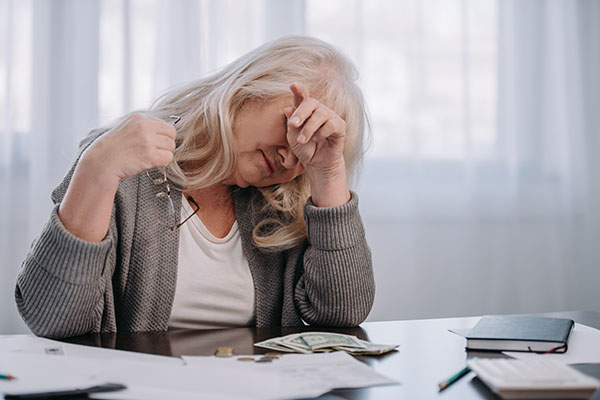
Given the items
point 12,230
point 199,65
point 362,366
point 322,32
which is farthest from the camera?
point 322,32

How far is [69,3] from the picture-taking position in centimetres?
219

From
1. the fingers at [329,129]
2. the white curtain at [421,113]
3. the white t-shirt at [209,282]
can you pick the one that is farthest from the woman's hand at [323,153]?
the white curtain at [421,113]

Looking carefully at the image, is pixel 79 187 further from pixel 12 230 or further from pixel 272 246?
pixel 12 230

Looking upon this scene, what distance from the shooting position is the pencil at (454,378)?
Answer: 2.10 ft

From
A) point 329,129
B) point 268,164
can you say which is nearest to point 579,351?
point 329,129

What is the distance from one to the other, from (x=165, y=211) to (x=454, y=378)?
0.66 meters

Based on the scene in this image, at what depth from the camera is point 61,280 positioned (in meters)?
0.87

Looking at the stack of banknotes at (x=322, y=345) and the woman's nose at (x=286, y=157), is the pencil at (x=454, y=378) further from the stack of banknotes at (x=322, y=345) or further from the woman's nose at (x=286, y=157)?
the woman's nose at (x=286, y=157)

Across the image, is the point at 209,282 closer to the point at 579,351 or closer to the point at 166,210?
the point at 166,210

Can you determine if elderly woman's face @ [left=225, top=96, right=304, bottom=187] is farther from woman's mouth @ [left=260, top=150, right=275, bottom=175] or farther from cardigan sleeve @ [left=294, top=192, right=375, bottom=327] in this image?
cardigan sleeve @ [left=294, top=192, right=375, bottom=327]

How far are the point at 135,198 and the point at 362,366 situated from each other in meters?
0.59

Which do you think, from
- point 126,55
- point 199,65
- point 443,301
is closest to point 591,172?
point 443,301

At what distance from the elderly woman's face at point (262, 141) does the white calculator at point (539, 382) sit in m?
0.65

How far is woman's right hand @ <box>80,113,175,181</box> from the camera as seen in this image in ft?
2.88
